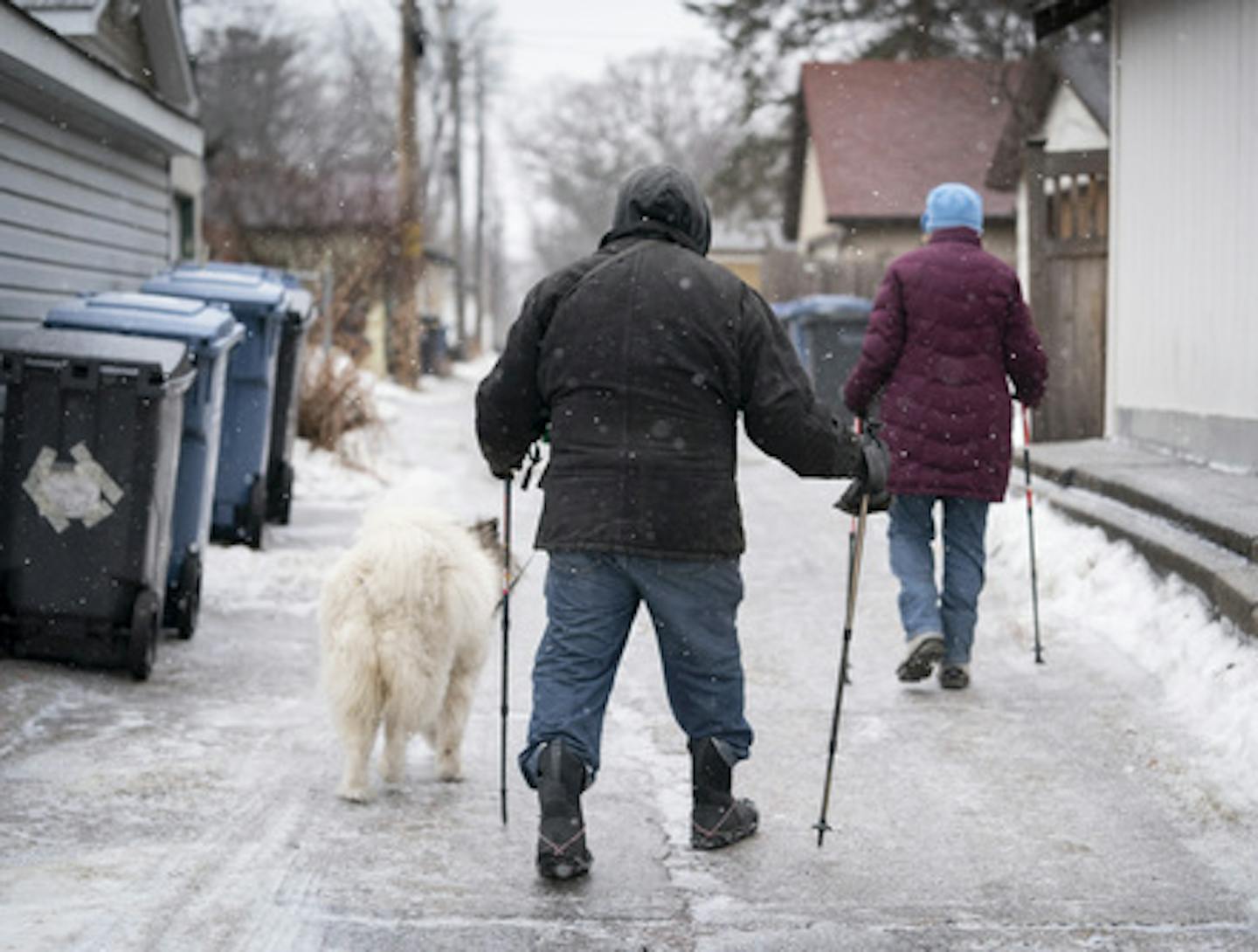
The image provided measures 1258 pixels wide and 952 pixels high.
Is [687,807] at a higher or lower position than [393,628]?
lower

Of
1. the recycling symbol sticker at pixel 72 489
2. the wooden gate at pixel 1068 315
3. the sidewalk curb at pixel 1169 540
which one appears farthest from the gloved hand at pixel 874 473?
the wooden gate at pixel 1068 315

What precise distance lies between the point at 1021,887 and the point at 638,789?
149 cm

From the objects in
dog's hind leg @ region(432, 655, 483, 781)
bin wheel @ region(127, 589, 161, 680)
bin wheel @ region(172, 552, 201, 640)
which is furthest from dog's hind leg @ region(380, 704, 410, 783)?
bin wheel @ region(172, 552, 201, 640)

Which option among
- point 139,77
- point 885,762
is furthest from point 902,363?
point 139,77

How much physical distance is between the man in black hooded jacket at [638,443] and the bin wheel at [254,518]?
21.3 ft

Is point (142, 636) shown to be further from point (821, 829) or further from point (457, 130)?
point (457, 130)

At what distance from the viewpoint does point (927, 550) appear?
7645mm

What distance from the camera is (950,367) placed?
7363mm

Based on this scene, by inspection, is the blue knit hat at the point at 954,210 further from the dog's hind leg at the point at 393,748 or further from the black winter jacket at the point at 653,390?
the dog's hind leg at the point at 393,748

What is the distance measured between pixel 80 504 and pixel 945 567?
11.7 feet

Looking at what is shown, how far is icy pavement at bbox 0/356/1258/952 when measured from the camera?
4.49 meters

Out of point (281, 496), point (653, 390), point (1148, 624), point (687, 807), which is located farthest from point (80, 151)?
point (653, 390)

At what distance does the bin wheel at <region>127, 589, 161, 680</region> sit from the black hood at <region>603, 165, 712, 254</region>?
3317 millimetres

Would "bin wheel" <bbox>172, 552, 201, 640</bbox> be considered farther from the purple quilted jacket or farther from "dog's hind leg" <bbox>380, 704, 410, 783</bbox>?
the purple quilted jacket
